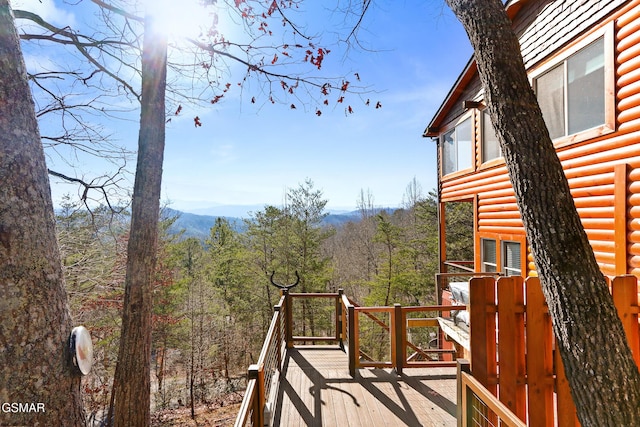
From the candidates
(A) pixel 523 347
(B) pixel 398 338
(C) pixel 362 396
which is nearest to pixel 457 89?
(B) pixel 398 338

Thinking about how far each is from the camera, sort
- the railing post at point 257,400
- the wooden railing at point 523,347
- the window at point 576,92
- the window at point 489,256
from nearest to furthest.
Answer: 1. the wooden railing at point 523,347
2. the railing post at point 257,400
3. the window at point 576,92
4. the window at point 489,256

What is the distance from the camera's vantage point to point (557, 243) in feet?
6.04

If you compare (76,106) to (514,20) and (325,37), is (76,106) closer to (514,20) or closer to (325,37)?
(325,37)

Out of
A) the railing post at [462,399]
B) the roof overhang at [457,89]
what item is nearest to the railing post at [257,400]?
the railing post at [462,399]

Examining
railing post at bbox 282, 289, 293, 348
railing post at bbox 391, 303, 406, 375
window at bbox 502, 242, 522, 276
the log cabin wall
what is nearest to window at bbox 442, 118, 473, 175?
the log cabin wall

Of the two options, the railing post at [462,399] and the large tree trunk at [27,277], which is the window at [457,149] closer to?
the railing post at [462,399]

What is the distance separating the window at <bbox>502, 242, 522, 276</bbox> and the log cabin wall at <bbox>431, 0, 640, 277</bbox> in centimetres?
27

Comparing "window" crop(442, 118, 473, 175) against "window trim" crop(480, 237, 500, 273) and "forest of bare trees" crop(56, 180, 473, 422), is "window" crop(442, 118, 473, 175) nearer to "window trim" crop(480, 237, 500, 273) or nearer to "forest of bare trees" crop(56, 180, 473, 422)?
"window trim" crop(480, 237, 500, 273)

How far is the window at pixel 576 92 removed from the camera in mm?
3930

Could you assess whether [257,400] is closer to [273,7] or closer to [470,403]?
[470,403]

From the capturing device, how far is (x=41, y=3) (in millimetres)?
3395

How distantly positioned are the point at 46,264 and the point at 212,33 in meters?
3.65

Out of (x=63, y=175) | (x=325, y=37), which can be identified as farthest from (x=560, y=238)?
(x=63, y=175)

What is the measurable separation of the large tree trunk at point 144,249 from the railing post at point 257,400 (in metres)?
1.00
